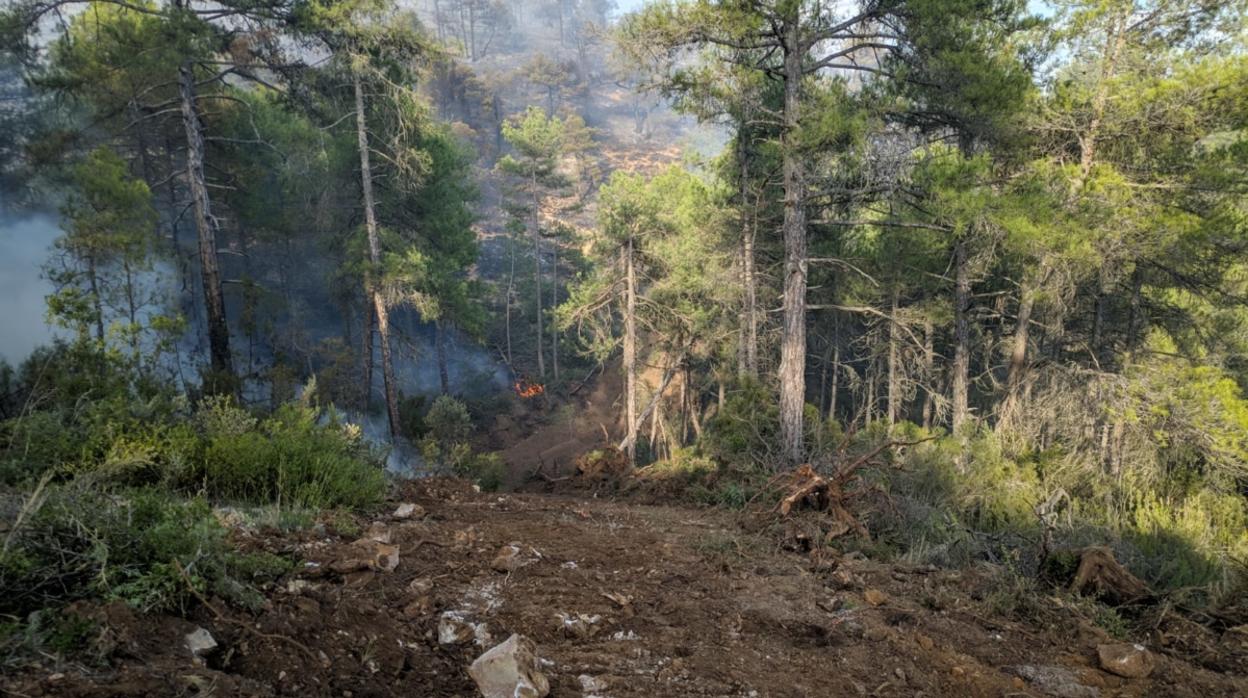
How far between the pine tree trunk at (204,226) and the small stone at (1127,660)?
13881 mm

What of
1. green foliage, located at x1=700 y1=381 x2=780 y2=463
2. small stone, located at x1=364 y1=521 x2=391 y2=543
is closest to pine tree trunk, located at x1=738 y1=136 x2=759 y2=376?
green foliage, located at x1=700 y1=381 x2=780 y2=463

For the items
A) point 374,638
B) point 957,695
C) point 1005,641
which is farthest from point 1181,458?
point 374,638

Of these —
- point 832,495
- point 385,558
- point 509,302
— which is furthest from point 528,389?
point 385,558

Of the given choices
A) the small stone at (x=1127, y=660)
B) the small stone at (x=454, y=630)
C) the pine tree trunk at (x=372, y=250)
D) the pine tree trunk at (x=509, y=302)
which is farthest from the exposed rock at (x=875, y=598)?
Answer: the pine tree trunk at (x=509, y=302)

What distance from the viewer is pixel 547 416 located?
2986 cm

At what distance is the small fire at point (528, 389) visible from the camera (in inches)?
1198

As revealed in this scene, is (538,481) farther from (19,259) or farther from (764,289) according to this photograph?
(19,259)

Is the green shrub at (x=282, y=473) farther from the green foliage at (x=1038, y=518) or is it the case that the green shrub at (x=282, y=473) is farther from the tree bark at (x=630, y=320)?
the tree bark at (x=630, y=320)

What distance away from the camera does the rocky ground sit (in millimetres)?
2361

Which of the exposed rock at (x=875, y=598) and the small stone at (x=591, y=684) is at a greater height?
the small stone at (x=591, y=684)

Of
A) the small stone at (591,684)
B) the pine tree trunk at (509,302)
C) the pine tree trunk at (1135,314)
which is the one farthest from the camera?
the pine tree trunk at (509,302)

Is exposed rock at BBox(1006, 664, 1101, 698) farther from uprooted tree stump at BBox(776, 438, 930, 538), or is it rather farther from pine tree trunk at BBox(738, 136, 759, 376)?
pine tree trunk at BBox(738, 136, 759, 376)

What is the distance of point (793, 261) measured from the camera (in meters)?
10.4

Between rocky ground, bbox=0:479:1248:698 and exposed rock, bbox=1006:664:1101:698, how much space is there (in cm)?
→ 1
